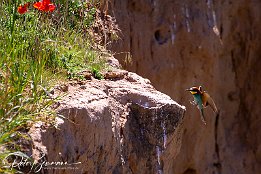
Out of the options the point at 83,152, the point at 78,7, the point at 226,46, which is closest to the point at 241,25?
the point at 226,46

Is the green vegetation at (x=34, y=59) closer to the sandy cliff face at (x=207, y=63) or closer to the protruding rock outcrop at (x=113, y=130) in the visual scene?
the protruding rock outcrop at (x=113, y=130)

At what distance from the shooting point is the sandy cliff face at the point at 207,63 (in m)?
7.96

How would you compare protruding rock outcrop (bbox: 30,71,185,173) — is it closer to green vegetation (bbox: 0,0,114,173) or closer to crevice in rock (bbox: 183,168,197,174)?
green vegetation (bbox: 0,0,114,173)

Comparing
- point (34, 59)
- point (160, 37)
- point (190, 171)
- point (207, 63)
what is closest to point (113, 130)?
point (34, 59)

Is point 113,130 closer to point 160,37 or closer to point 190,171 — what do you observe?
point 160,37

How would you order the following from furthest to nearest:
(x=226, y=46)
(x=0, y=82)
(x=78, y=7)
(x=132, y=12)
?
1. (x=226, y=46)
2. (x=132, y=12)
3. (x=78, y=7)
4. (x=0, y=82)

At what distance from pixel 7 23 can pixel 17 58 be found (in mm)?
532

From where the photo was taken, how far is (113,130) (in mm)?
4637

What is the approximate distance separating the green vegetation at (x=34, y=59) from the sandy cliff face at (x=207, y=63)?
1.67 metres

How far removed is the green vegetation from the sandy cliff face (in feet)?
5.48

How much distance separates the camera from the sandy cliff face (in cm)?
796

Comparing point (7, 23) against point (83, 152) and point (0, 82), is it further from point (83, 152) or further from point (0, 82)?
point (83, 152)

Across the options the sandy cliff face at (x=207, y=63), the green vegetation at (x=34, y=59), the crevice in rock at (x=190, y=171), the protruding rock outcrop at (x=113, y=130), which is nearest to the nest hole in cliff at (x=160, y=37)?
the sandy cliff face at (x=207, y=63)

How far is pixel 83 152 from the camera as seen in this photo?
4.29 meters
